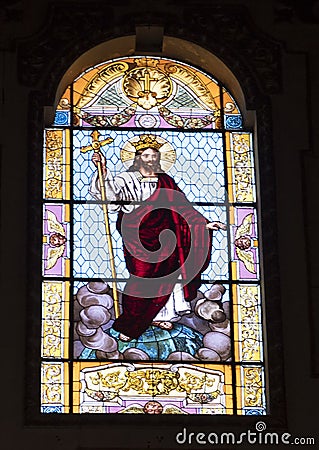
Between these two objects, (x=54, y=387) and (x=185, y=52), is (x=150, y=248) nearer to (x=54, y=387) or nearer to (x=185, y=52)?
(x=54, y=387)

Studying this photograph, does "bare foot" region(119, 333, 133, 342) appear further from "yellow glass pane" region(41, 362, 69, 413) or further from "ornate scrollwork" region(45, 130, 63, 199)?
"ornate scrollwork" region(45, 130, 63, 199)

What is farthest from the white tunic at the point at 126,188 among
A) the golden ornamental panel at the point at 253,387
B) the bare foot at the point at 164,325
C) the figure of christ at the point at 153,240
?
the golden ornamental panel at the point at 253,387

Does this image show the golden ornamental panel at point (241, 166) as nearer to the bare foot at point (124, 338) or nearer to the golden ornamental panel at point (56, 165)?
the golden ornamental panel at point (56, 165)

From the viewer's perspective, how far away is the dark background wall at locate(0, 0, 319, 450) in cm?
1184

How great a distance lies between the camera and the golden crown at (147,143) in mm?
13097

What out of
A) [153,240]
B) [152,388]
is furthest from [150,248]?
[152,388]

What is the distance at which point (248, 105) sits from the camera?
13039 mm

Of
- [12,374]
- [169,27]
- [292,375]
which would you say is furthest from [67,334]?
[169,27]

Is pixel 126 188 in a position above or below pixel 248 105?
below

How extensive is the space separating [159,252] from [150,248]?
74mm

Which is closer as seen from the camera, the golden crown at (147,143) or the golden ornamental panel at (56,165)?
the golden ornamental panel at (56,165)

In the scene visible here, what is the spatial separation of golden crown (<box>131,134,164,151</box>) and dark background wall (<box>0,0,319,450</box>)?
76cm

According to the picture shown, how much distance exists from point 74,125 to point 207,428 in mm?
2711

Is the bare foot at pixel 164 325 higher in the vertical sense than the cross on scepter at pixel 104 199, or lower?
lower
